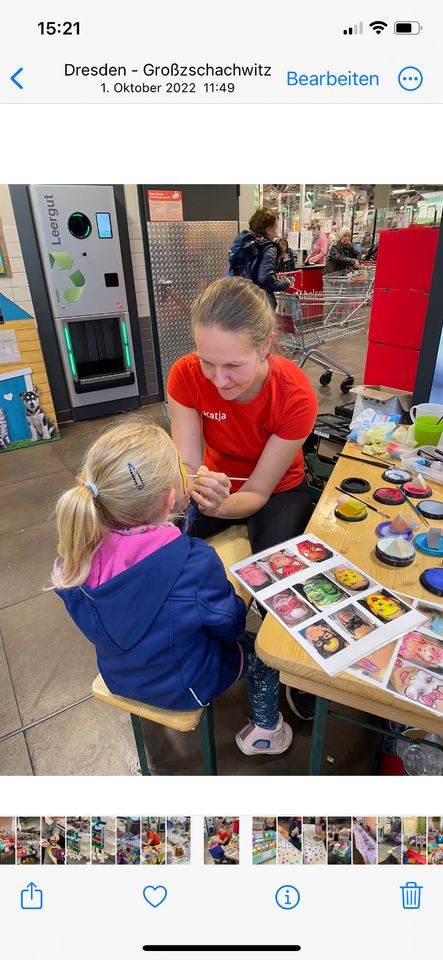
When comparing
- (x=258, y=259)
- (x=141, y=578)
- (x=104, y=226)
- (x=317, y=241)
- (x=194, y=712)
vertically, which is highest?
(x=104, y=226)

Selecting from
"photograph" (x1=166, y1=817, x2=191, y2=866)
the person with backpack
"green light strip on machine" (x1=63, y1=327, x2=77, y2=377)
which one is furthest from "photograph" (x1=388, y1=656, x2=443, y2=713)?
"green light strip on machine" (x1=63, y1=327, x2=77, y2=377)

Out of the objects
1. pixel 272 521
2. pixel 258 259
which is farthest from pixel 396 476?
pixel 258 259

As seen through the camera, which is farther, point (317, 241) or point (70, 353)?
point (317, 241)

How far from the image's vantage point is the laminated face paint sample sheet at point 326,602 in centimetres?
91

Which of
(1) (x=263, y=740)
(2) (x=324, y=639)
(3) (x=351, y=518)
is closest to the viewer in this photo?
(2) (x=324, y=639)

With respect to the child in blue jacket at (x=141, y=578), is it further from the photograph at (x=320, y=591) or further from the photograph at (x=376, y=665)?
the photograph at (x=376, y=665)

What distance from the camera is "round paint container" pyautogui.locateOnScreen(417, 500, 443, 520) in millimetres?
1272

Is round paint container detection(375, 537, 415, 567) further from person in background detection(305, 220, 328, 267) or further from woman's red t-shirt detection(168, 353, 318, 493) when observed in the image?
person in background detection(305, 220, 328, 267)

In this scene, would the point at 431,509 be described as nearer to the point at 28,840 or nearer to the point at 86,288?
the point at 28,840

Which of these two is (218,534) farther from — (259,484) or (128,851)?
(128,851)

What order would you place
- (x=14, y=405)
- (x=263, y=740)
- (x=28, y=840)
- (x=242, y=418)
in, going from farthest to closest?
(x=14, y=405)
(x=242, y=418)
(x=263, y=740)
(x=28, y=840)

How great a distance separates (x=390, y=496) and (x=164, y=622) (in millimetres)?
744

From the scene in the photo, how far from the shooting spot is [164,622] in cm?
100

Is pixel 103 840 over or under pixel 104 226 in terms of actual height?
under
